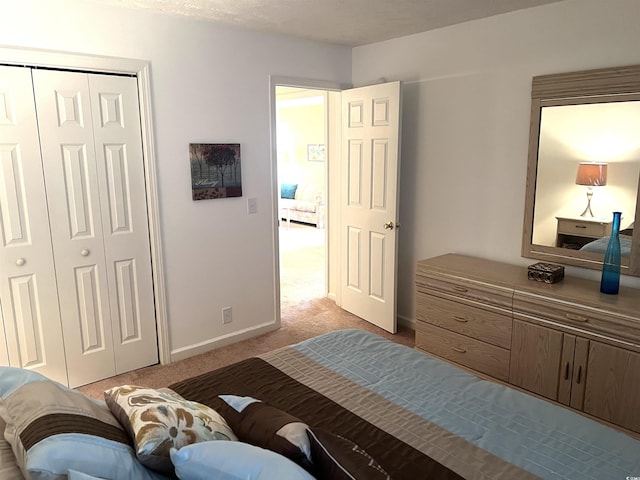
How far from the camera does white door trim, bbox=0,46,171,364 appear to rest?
2.57 metres

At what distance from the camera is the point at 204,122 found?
3273 mm

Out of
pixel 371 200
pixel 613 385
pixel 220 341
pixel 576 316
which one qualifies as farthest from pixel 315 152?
pixel 613 385

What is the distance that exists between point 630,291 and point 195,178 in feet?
9.38

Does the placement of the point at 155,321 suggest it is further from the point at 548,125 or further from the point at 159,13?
the point at 548,125

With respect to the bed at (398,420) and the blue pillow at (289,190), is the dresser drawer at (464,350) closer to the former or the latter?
the bed at (398,420)

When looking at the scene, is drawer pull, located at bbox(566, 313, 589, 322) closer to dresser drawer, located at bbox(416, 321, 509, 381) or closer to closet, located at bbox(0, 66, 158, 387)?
dresser drawer, located at bbox(416, 321, 509, 381)

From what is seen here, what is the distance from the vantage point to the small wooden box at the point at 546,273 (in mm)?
2711

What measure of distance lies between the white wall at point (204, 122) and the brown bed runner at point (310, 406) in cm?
154

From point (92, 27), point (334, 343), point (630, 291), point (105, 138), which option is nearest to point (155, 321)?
point (105, 138)

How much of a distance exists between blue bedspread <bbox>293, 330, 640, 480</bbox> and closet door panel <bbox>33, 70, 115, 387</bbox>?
1628 mm

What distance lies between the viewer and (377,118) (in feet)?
12.2

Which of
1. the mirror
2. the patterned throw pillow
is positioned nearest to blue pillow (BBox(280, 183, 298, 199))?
the mirror

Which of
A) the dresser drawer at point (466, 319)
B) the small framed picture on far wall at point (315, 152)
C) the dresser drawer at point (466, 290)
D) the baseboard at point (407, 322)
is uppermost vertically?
the small framed picture on far wall at point (315, 152)

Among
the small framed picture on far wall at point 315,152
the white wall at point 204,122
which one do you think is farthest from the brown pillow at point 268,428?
the small framed picture on far wall at point 315,152
